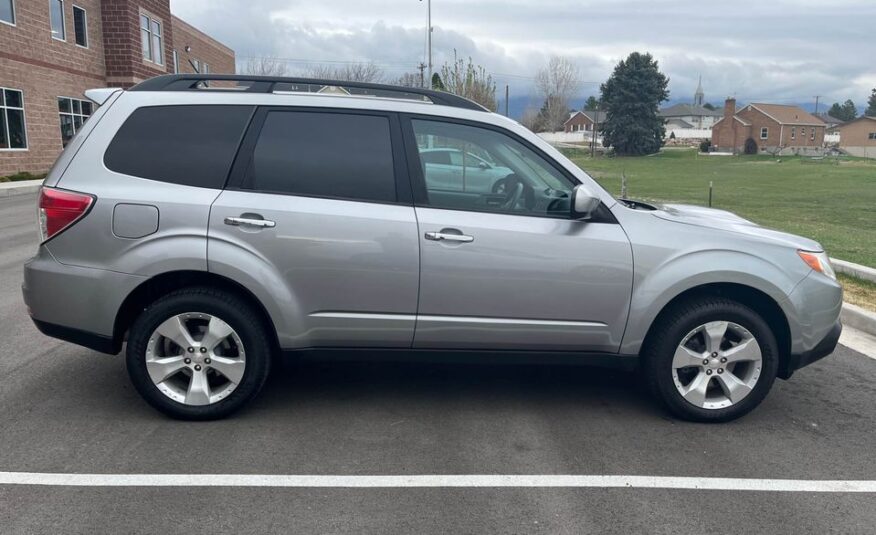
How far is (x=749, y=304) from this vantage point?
4.69m

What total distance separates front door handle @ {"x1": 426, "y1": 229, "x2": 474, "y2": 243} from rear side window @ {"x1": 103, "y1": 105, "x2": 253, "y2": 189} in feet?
4.07

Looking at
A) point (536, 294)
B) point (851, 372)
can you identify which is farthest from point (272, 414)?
point (851, 372)

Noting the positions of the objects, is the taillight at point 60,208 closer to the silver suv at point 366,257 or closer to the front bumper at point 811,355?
the silver suv at point 366,257

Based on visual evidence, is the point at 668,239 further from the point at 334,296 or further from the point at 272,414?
the point at 272,414

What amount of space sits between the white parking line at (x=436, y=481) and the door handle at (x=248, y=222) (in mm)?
1363

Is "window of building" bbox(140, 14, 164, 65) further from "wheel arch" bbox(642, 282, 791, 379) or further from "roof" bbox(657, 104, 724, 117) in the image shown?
"roof" bbox(657, 104, 724, 117)

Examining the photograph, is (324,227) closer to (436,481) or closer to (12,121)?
(436,481)

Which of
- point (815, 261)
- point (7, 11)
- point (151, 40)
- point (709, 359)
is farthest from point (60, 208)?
point (151, 40)

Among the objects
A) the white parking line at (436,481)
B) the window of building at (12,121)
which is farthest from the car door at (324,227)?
the window of building at (12,121)

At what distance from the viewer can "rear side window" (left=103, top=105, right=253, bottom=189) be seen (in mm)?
4355

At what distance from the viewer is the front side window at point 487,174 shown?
14.7ft

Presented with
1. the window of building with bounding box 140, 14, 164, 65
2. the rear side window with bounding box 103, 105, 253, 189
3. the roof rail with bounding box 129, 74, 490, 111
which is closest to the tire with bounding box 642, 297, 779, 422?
the roof rail with bounding box 129, 74, 490, 111

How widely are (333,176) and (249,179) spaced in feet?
1.59

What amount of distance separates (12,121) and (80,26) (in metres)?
6.86
